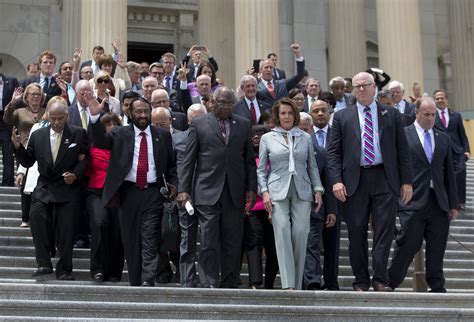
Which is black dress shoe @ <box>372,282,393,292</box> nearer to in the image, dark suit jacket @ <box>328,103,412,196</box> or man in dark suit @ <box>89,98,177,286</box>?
dark suit jacket @ <box>328,103,412,196</box>

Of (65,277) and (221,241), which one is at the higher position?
(221,241)

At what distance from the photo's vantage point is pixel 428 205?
10.6m

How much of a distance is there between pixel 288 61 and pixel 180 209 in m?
18.2

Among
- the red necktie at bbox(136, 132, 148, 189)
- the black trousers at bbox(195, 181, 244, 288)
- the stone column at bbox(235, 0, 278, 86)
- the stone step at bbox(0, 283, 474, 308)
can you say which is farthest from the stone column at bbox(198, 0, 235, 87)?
the stone step at bbox(0, 283, 474, 308)

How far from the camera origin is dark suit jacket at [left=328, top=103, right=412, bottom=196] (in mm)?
10023

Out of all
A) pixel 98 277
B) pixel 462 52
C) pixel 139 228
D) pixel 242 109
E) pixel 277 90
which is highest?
pixel 462 52

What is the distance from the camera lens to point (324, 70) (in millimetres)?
28453

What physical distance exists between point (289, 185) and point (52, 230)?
308 centimetres

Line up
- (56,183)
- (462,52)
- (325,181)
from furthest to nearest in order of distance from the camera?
(462,52) → (325,181) → (56,183)

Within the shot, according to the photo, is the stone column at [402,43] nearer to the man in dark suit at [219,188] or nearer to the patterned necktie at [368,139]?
the patterned necktie at [368,139]

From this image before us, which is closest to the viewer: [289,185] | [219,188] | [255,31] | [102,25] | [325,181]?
[289,185]

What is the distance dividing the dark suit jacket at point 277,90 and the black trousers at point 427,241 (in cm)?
419

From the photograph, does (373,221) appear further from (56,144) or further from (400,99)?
(400,99)

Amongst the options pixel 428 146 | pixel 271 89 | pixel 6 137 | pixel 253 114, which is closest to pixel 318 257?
pixel 428 146
